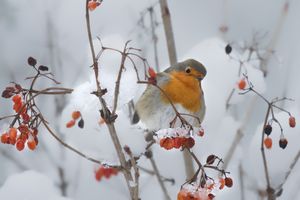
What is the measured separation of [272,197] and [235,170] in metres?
Answer: 0.93

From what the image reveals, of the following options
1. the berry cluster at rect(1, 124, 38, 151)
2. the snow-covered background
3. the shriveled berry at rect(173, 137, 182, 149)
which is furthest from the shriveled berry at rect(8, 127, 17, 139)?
the shriveled berry at rect(173, 137, 182, 149)

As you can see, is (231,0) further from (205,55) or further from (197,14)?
(205,55)

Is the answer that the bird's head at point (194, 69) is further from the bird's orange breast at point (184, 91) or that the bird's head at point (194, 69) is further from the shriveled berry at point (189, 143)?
→ the shriveled berry at point (189, 143)

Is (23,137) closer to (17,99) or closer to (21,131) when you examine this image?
(21,131)

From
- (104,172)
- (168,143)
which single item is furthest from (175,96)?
(168,143)

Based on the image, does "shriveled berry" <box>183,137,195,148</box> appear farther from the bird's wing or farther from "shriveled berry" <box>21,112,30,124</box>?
the bird's wing

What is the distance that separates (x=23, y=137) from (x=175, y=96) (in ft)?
3.00

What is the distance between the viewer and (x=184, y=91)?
210 centimetres

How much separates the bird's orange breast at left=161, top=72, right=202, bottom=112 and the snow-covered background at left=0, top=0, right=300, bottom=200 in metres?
0.16

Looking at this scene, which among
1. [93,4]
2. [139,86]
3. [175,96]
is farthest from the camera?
[175,96]

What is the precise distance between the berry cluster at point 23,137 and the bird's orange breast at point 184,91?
2.83 feet

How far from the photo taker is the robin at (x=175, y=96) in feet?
6.79

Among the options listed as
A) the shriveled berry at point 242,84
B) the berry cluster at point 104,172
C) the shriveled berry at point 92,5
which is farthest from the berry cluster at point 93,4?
the berry cluster at point 104,172

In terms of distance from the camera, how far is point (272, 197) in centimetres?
150
